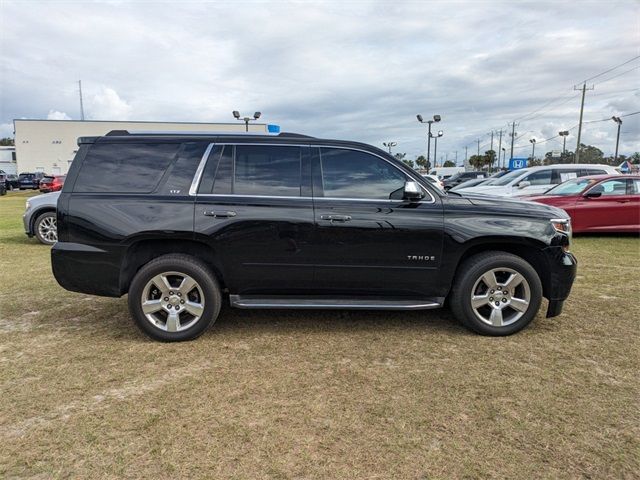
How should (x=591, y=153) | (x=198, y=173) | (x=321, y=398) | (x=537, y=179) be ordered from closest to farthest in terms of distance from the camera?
1. (x=321, y=398)
2. (x=198, y=173)
3. (x=537, y=179)
4. (x=591, y=153)

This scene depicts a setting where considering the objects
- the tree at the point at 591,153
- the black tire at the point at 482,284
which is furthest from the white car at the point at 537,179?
the tree at the point at 591,153

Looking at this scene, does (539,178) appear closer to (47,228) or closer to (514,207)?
(514,207)

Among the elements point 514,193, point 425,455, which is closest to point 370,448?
point 425,455

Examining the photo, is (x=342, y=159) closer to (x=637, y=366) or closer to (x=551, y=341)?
(x=551, y=341)

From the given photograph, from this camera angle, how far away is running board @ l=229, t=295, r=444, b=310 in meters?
4.19

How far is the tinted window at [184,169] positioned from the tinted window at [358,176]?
1174mm

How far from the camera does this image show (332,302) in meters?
4.24

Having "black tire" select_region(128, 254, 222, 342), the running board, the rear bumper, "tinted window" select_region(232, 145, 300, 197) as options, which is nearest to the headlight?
the rear bumper

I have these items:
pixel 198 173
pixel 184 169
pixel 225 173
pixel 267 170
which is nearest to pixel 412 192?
pixel 267 170

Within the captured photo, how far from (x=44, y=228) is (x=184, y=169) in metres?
6.61

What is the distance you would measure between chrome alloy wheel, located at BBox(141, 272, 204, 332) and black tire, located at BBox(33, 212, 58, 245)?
6303mm

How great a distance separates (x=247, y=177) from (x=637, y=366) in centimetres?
367

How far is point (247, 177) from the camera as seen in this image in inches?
167

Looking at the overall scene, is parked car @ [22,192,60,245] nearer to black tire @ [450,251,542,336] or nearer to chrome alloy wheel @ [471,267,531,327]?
black tire @ [450,251,542,336]
